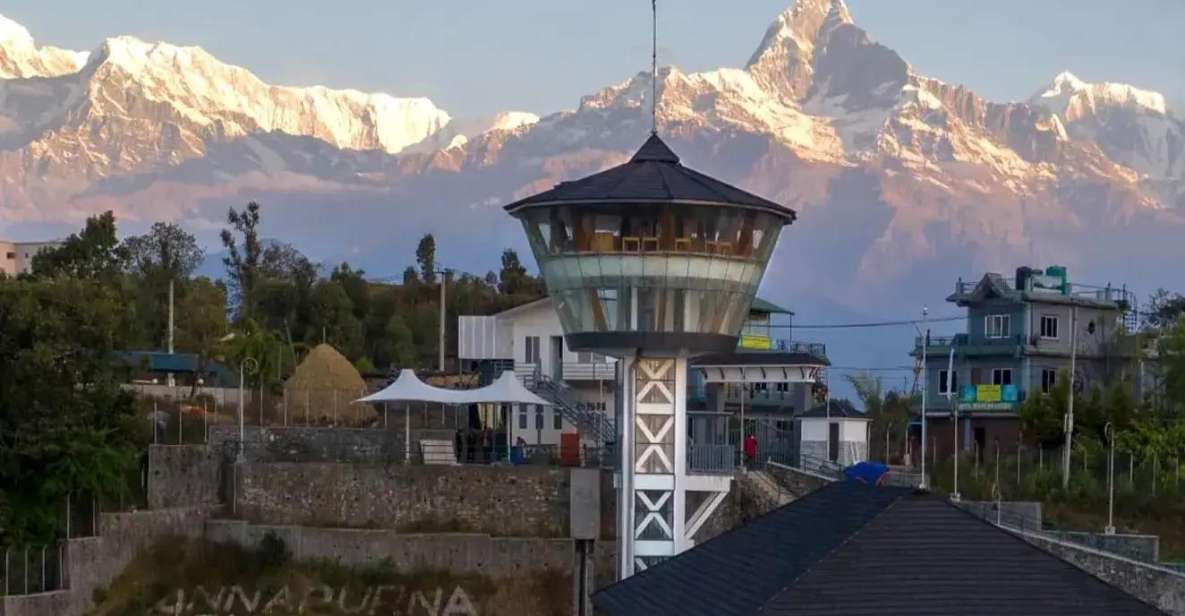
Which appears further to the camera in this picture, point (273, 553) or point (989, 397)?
point (989, 397)

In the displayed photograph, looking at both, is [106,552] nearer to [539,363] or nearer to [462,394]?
[462,394]

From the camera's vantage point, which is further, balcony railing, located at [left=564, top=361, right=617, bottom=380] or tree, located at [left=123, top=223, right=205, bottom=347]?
tree, located at [left=123, top=223, right=205, bottom=347]

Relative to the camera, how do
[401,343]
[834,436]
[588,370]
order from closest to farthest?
[834,436], [588,370], [401,343]

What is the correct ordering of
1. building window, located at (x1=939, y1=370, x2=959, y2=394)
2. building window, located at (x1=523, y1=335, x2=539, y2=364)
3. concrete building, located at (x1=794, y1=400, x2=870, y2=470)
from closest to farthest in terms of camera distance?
concrete building, located at (x1=794, y1=400, x2=870, y2=470)
building window, located at (x1=523, y1=335, x2=539, y2=364)
building window, located at (x1=939, y1=370, x2=959, y2=394)

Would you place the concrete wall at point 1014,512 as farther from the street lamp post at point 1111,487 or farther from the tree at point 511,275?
the tree at point 511,275

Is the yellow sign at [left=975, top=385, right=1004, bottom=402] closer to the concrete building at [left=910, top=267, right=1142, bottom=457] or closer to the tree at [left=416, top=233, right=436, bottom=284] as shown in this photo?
the concrete building at [left=910, top=267, right=1142, bottom=457]

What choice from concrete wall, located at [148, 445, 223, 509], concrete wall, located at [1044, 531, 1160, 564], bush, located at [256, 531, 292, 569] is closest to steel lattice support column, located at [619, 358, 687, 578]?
concrete wall, located at [1044, 531, 1160, 564]

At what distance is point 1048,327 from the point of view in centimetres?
7138

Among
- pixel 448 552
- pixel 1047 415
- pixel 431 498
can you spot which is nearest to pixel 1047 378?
pixel 1047 415

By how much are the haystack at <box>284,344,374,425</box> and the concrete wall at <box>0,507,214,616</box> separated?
29.1 feet

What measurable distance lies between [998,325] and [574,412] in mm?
21402

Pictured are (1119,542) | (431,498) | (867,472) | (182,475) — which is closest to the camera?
(867,472)

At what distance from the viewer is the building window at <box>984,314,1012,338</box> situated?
235ft

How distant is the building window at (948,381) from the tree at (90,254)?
109 ft
